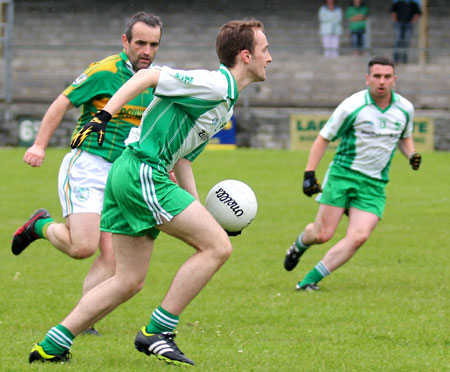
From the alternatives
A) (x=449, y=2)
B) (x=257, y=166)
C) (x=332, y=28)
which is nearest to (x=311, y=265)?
(x=257, y=166)

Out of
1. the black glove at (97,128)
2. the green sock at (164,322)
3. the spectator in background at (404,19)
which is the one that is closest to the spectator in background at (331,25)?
the spectator in background at (404,19)

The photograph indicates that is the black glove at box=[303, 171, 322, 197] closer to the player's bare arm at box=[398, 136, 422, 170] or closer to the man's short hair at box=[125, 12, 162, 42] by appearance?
the player's bare arm at box=[398, 136, 422, 170]

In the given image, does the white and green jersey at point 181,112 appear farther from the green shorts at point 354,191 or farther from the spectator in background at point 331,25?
the spectator in background at point 331,25

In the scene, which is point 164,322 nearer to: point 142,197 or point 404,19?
point 142,197

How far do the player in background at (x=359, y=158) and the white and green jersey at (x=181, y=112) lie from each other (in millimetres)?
3366

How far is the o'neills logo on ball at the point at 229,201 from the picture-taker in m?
5.45

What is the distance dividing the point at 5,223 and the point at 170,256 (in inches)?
138

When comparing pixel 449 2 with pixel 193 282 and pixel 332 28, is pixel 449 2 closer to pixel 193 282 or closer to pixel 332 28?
pixel 332 28

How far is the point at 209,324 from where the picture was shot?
7.11 m

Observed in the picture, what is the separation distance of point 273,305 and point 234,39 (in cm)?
322

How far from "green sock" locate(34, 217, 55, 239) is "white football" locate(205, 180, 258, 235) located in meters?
2.02

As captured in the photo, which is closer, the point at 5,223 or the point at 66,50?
the point at 5,223

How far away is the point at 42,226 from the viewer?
7145mm

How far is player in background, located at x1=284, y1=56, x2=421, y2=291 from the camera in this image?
28.3ft
